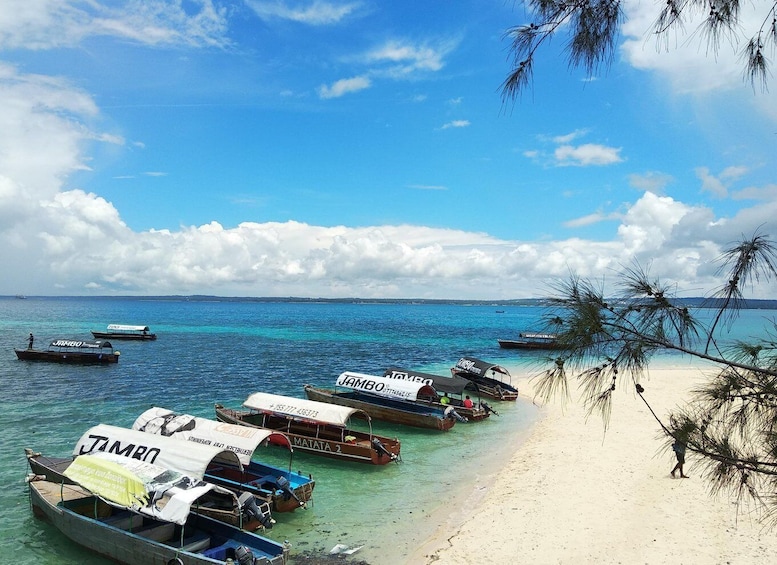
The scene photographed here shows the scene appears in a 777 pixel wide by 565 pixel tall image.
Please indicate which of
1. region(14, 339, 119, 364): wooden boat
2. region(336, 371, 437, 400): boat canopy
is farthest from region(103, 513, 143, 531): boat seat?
region(14, 339, 119, 364): wooden boat

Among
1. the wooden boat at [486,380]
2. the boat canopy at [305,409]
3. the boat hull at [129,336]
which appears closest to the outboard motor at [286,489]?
the boat canopy at [305,409]

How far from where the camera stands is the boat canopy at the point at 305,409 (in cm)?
2328

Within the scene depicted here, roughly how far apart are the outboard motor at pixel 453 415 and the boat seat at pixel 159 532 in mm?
17517

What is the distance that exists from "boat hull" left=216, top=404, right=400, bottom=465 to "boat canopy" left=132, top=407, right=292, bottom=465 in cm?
454

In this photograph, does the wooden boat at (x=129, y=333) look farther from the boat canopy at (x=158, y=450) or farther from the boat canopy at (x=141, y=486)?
the boat canopy at (x=141, y=486)

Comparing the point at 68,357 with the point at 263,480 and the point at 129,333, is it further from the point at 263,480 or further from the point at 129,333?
the point at 263,480

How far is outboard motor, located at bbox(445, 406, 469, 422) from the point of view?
29375 millimetres

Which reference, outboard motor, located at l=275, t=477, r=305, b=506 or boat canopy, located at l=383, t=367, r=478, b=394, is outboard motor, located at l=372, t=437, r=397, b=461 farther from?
boat canopy, located at l=383, t=367, r=478, b=394

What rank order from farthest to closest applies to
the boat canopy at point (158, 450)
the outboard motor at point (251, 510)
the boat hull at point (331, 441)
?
the boat hull at point (331, 441) → the boat canopy at point (158, 450) → the outboard motor at point (251, 510)

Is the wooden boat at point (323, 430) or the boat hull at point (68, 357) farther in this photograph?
the boat hull at point (68, 357)

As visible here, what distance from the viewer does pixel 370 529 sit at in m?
16.7

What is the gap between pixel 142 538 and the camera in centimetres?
1334

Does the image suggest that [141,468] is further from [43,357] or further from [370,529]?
[43,357]

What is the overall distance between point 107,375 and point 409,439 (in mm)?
30922
